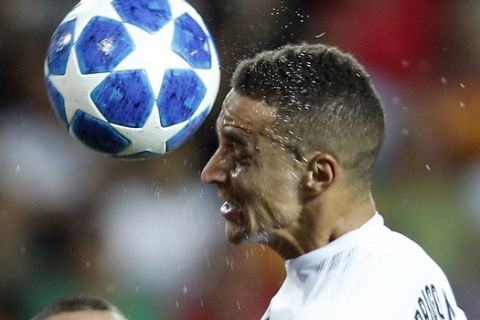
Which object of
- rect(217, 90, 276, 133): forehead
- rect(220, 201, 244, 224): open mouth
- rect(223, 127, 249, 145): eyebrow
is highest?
rect(217, 90, 276, 133): forehead

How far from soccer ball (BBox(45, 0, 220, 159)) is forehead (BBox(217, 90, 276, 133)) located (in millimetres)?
205

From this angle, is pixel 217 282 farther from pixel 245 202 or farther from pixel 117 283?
pixel 245 202

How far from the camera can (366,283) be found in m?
2.04

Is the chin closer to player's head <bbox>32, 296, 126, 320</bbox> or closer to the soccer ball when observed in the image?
the soccer ball

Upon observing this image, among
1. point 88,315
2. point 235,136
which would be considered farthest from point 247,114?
point 88,315

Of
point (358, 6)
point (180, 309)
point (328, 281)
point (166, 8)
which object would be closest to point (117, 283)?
point (180, 309)

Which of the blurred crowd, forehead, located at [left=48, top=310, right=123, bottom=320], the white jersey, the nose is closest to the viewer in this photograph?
the white jersey

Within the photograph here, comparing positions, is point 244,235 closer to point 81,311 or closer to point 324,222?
point 324,222

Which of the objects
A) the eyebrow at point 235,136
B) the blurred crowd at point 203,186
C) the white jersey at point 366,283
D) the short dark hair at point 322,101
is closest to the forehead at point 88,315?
the white jersey at point 366,283

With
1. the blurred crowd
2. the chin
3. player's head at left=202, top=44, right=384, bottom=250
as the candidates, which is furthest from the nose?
the blurred crowd

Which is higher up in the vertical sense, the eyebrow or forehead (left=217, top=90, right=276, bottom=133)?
forehead (left=217, top=90, right=276, bottom=133)

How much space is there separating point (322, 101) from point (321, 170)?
16 cm

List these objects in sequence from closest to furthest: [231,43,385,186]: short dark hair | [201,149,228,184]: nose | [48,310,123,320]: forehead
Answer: [231,43,385,186]: short dark hair → [201,149,228,184]: nose → [48,310,123,320]: forehead

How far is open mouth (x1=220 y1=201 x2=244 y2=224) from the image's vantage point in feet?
7.69
